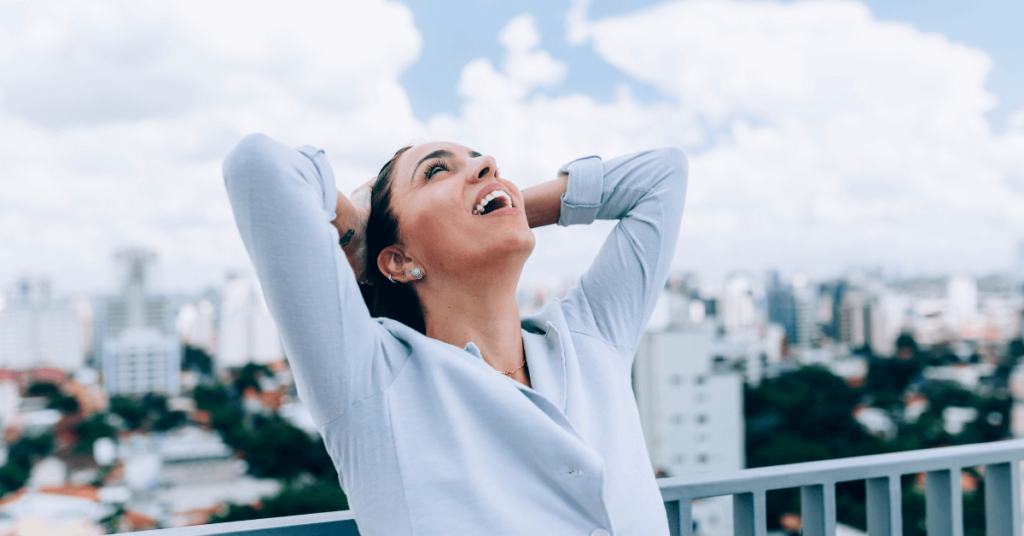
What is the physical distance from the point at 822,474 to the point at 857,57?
65.7 ft

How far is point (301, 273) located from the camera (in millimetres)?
721

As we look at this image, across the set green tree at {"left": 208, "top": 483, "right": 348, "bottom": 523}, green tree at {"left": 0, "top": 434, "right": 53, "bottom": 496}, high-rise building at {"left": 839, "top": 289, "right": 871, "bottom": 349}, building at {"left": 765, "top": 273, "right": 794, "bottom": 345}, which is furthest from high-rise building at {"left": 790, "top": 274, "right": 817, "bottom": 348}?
green tree at {"left": 0, "top": 434, "right": 53, "bottom": 496}

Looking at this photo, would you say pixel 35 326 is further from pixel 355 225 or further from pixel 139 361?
pixel 355 225

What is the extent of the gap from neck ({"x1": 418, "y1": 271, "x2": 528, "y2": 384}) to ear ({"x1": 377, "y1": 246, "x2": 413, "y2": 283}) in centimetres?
4

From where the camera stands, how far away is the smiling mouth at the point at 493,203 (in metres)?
0.93

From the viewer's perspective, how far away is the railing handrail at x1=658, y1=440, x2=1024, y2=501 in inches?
46.6

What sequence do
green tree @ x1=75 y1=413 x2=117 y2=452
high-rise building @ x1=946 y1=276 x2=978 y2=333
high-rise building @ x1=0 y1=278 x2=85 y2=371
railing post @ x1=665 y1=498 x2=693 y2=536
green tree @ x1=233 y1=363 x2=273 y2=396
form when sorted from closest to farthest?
railing post @ x1=665 y1=498 x2=693 y2=536 → high-rise building @ x1=0 y1=278 x2=85 y2=371 → green tree @ x1=75 y1=413 x2=117 y2=452 → green tree @ x1=233 y1=363 x2=273 y2=396 → high-rise building @ x1=946 y1=276 x2=978 y2=333

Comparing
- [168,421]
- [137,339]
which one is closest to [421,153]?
[137,339]

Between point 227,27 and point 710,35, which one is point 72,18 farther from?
point 710,35

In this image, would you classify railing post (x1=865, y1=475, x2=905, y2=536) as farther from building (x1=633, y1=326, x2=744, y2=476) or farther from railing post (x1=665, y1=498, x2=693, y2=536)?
building (x1=633, y1=326, x2=744, y2=476)

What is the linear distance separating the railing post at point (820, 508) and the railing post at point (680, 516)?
0.97 ft

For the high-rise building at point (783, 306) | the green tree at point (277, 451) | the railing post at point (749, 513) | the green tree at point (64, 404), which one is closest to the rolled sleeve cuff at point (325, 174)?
the railing post at point (749, 513)

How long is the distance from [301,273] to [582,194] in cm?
58

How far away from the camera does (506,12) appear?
62.4 feet
